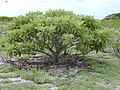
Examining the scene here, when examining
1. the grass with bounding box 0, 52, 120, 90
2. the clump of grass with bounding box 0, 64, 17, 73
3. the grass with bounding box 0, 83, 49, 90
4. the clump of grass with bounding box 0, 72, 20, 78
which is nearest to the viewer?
the grass with bounding box 0, 83, 49, 90

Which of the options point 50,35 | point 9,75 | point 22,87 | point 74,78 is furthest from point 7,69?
point 74,78

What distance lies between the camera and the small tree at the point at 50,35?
7.46m

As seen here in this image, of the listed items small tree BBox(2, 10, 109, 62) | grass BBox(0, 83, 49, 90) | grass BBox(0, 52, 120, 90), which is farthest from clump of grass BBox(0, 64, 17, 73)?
grass BBox(0, 83, 49, 90)

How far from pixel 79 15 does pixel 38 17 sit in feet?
4.12

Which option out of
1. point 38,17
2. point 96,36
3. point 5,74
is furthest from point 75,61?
point 5,74

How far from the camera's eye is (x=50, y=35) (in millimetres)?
7504

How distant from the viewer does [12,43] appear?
308 inches

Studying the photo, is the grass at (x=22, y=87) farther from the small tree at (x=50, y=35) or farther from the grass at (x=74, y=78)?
the small tree at (x=50, y=35)

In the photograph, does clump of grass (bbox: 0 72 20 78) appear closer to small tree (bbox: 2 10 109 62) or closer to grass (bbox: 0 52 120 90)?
grass (bbox: 0 52 120 90)

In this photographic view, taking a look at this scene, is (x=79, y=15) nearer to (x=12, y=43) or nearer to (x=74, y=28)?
(x=74, y=28)

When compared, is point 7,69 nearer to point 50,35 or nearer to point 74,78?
point 50,35

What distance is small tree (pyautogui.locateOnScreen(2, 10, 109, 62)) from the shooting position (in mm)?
7457

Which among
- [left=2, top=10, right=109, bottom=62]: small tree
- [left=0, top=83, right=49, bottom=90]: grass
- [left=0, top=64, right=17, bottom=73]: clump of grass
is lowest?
[left=0, top=83, right=49, bottom=90]: grass

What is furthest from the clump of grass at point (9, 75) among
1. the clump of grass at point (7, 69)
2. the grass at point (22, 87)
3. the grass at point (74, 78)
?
the grass at point (22, 87)
